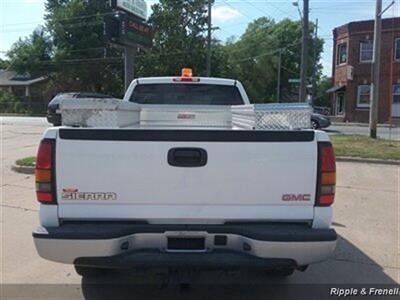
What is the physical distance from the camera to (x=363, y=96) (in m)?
39.0

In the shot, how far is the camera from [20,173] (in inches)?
438

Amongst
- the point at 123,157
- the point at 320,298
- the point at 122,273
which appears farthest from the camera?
the point at 122,273

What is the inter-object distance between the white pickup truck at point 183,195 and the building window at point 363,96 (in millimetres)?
36996

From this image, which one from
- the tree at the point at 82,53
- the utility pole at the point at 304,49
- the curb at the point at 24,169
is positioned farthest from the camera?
the tree at the point at 82,53

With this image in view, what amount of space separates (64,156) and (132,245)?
81 cm

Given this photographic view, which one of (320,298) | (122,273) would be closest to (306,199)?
(320,298)

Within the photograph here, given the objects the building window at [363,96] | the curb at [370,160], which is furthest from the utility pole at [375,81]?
the building window at [363,96]

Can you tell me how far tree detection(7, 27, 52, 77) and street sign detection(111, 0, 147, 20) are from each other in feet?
136

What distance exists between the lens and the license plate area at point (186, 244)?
3.80 metres

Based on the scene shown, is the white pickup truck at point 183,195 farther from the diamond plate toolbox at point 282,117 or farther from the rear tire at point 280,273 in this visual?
the rear tire at point 280,273

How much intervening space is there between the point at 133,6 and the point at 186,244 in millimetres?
13322

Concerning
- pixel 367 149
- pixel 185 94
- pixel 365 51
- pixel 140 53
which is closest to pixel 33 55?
pixel 140 53

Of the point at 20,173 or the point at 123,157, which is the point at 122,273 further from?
the point at 20,173

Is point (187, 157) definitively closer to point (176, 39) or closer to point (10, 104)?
point (176, 39)
